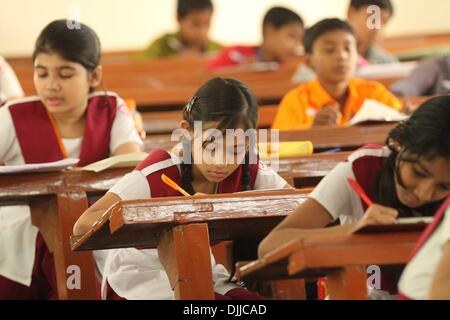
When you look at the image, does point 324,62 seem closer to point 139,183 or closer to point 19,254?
point 19,254

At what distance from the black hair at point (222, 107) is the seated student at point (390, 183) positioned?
1.23 feet

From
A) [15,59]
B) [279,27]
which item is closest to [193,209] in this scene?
[279,27]

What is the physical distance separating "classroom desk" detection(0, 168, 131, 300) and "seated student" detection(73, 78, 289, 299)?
214 mm

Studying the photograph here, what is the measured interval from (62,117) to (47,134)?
7 centimetres

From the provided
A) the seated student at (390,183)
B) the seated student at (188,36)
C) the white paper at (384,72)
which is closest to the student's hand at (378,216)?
the seated student at (390,183)

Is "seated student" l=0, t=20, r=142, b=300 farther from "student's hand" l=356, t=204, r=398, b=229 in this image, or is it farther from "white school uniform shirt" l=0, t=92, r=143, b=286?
"student's hand" l=356, t=204, r=398, b=229

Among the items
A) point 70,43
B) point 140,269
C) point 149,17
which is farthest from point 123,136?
point 149,17

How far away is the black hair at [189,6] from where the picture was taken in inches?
246

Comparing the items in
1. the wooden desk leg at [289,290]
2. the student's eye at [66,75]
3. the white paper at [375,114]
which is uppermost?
the student's eye at [66,75]

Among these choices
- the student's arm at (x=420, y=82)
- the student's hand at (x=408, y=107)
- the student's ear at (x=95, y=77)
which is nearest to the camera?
the student's ear at (x=95, y=77)

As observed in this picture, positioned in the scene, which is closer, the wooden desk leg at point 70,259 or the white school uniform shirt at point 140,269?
the white school uniform shirt at point 140,269

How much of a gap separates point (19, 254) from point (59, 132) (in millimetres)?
390

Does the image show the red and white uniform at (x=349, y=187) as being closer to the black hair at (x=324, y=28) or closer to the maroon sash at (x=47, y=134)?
the maroon sash at (x=47, y=134)

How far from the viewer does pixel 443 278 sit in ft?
6.29
